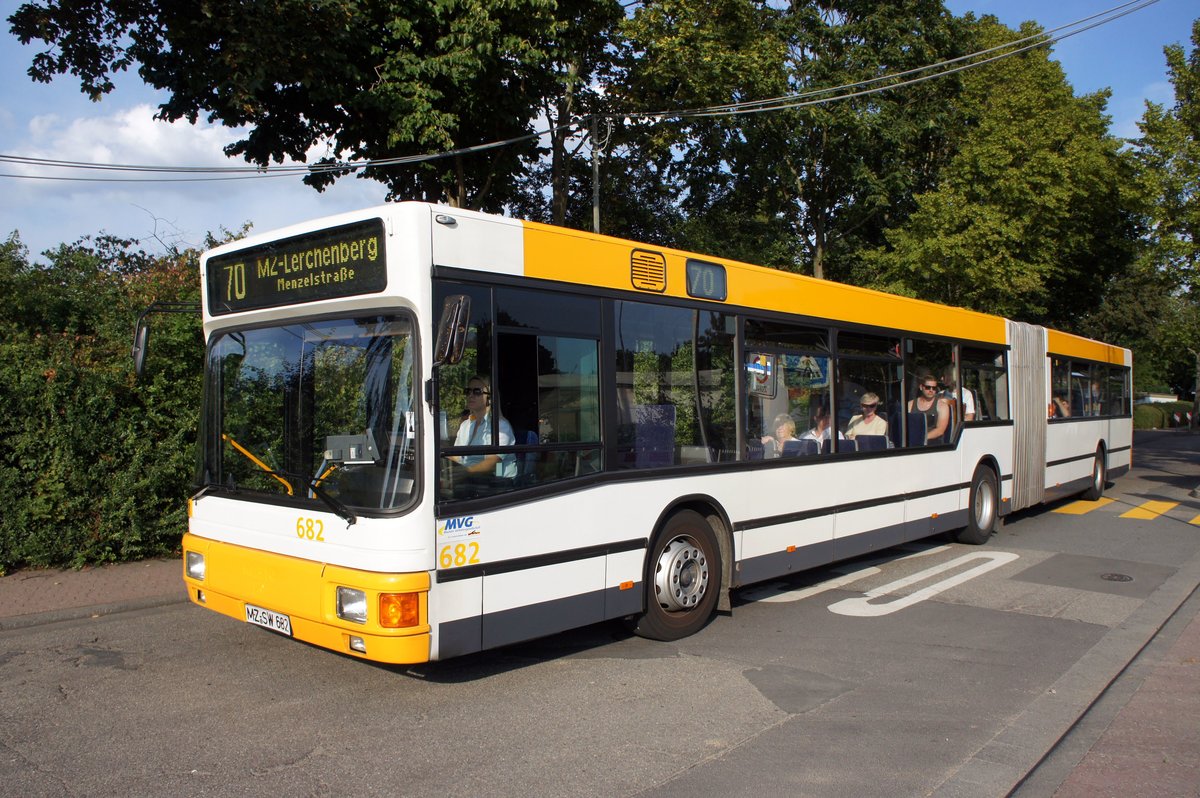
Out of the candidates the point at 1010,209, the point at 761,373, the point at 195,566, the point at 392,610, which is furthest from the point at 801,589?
the point at 1010,209

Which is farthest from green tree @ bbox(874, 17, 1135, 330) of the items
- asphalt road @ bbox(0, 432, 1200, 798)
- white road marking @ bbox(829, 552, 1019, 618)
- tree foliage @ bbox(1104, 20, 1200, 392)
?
asphalt road @ bbox(0, 432, 1200, 798)

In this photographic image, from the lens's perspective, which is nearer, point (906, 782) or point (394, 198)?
point (906, 782)

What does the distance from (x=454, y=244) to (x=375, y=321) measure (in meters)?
0.63

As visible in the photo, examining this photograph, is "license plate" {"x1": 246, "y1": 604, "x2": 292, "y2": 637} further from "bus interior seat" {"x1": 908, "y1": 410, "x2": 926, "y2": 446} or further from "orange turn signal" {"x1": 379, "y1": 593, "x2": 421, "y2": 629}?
"bus interior seat" {"x1": 908, "y1": 410, "x2": 926, "y2": 446}

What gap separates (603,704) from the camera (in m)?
5.34

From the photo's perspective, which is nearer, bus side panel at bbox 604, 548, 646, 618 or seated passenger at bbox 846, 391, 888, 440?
bus side panel at bbox 604, 548, 646, 618

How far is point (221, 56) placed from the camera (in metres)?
10.9

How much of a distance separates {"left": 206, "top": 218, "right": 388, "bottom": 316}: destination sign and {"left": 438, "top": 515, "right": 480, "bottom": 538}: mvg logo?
1374 mm

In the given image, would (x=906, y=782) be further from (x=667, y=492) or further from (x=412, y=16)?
(x=412, y=16)

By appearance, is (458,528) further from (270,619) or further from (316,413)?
(270,619)

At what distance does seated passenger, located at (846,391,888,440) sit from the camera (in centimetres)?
871

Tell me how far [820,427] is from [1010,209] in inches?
696

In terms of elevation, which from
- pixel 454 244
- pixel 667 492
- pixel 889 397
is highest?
pixel 454 244

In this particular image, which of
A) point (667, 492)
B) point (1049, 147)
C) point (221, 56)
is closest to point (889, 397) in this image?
point (667, 492)
